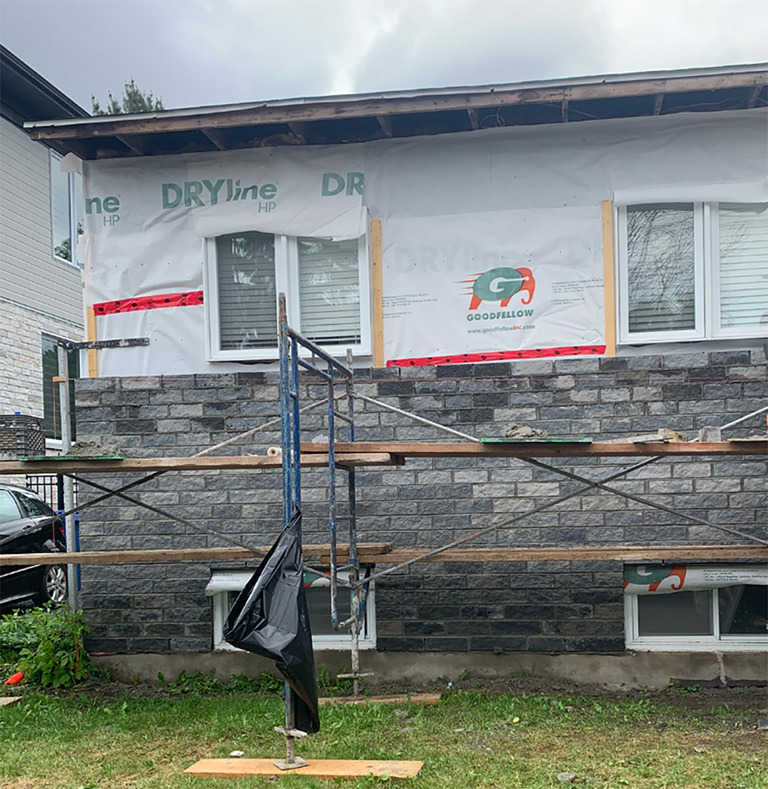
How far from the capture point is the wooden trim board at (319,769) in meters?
4.96

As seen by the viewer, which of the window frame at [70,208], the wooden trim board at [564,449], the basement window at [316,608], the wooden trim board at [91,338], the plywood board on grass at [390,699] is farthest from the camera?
the window frame at [70,208]

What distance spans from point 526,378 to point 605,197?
1593 mm

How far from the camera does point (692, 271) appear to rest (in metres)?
7.18

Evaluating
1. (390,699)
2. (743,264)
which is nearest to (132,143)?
(390,699)

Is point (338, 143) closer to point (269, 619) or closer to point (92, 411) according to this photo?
point (92, 411)

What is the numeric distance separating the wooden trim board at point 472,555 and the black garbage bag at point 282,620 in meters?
1.33

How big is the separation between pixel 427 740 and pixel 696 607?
2.76 m

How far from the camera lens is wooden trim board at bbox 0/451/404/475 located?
19.1ft

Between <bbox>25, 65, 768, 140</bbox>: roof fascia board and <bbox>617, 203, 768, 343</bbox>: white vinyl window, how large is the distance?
3.25 ft

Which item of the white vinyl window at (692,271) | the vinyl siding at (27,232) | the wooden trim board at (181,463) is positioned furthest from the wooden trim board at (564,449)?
the vinyl siding at (27,232)

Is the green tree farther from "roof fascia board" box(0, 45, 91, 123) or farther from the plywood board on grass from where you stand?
the plywood board on grass

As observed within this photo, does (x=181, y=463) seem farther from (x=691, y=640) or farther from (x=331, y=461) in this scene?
(x=691, y=640)

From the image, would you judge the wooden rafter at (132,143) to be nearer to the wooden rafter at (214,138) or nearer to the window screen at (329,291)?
the wooden rafter at (214,138)

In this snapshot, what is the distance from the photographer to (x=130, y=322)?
306 inches
